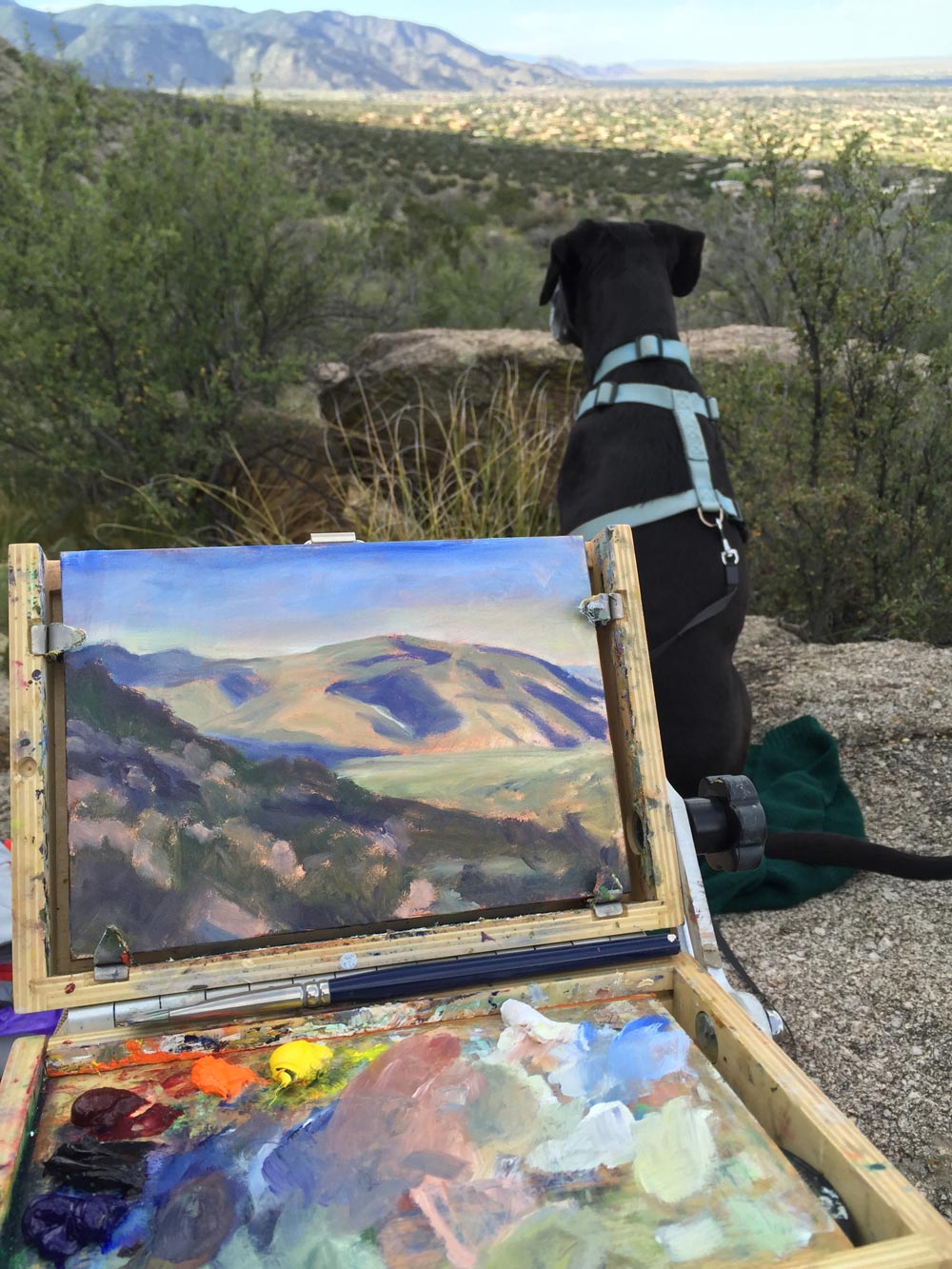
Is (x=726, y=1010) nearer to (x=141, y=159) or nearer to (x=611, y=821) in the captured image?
(x=611, y=821)

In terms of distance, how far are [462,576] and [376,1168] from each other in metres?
0.90

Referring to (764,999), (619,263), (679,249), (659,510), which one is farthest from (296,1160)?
(679,249)

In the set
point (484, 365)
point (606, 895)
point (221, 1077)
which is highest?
point (484, 365)

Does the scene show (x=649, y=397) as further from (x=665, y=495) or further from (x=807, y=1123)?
(x=807, y=1123)

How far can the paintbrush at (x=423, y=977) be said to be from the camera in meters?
1.27

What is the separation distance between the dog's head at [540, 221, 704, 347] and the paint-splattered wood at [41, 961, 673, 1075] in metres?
2.55

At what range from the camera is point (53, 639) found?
1.36 m

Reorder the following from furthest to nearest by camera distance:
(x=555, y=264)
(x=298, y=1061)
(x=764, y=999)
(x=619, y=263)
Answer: (x=555, y=264), (x=619, y=263), (x=764, y=999), (x=298, y=1061)

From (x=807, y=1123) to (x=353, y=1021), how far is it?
0.61m

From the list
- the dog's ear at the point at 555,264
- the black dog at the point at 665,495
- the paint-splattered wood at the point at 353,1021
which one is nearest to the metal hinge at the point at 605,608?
the paint-splattered wood at the point at 353,1021

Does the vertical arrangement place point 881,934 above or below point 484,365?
below

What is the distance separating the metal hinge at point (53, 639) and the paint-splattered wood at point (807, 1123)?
1042mm

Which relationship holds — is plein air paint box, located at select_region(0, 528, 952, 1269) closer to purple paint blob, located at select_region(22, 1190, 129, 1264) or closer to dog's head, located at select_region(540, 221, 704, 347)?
purple paint blob, located at select_region(22, 1190, 129, 1264)

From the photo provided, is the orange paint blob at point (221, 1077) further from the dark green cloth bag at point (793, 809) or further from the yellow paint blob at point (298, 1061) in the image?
the dark green cloth bag at point (793, 809)
